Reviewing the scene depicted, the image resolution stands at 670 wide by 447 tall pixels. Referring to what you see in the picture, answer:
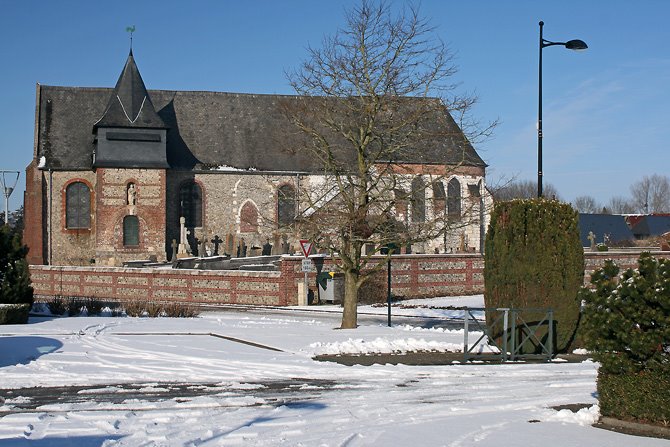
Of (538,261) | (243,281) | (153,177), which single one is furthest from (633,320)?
(153,177)

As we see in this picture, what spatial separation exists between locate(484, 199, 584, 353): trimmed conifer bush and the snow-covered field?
4.86 feet

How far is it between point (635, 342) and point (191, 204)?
41.4m

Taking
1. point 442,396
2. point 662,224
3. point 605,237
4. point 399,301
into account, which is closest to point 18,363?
point 442,396

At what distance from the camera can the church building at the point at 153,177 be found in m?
46.5

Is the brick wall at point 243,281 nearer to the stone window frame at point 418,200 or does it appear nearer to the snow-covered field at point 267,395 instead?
the stone window frame at point 418,200

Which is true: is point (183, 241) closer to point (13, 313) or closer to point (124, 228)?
point (124, 228)

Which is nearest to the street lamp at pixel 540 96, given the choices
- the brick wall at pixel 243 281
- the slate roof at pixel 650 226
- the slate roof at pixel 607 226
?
the brick wall at pixel 243 281

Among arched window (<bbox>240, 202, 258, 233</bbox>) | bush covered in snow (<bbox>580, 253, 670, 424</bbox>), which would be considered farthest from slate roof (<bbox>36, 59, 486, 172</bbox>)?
bush covered in snow (<bbox>580, 253, 670, 424</bbox>)

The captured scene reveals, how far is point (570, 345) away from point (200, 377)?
7.55 meters

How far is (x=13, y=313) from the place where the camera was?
2038 centimetres

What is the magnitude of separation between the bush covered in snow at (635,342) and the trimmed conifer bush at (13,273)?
673 inches

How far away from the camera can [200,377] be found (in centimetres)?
1270

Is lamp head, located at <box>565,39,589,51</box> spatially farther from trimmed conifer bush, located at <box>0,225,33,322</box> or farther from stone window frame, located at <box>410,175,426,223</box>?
trimmed conifer bush, located at <box>0,225,33,322</box>

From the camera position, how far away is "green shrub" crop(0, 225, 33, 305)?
2206 cm
